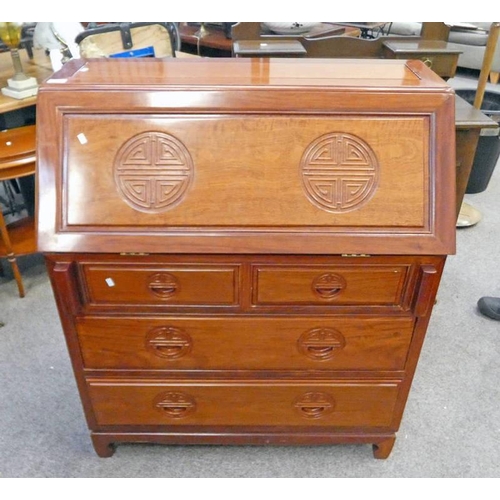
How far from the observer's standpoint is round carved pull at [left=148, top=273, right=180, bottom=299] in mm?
1017

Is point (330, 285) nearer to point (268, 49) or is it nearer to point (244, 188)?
point (244, 188)

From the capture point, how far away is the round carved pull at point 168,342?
1105mm

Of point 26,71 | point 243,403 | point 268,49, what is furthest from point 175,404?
point 26,71

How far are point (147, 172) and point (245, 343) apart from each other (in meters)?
0.45

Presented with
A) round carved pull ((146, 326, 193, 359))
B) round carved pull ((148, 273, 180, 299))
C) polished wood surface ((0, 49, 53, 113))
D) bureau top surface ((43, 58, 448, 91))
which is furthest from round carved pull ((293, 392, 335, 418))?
polished wood surface ((0, 49, 53, 113))

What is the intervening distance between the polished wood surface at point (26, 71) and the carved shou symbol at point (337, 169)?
1.46m

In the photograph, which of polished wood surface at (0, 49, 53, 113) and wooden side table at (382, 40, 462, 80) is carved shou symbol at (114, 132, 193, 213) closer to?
wooden side table at (382, 40, 462, 80)

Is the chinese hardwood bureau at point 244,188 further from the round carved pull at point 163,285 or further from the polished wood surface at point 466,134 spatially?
the polished wood surface at point 466,134

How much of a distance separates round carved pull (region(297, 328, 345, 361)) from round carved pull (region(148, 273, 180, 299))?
0.32m

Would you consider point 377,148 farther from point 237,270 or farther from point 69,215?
point 69,215

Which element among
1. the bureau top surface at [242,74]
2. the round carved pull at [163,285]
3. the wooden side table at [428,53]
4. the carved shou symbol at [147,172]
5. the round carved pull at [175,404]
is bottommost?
the round carved pull at [175,404]

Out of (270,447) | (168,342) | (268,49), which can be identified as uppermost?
(268,49)

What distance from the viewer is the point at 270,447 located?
141 cm

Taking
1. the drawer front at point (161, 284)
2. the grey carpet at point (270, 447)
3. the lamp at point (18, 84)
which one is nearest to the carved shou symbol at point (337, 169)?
the drawer front at point (161, 284)
